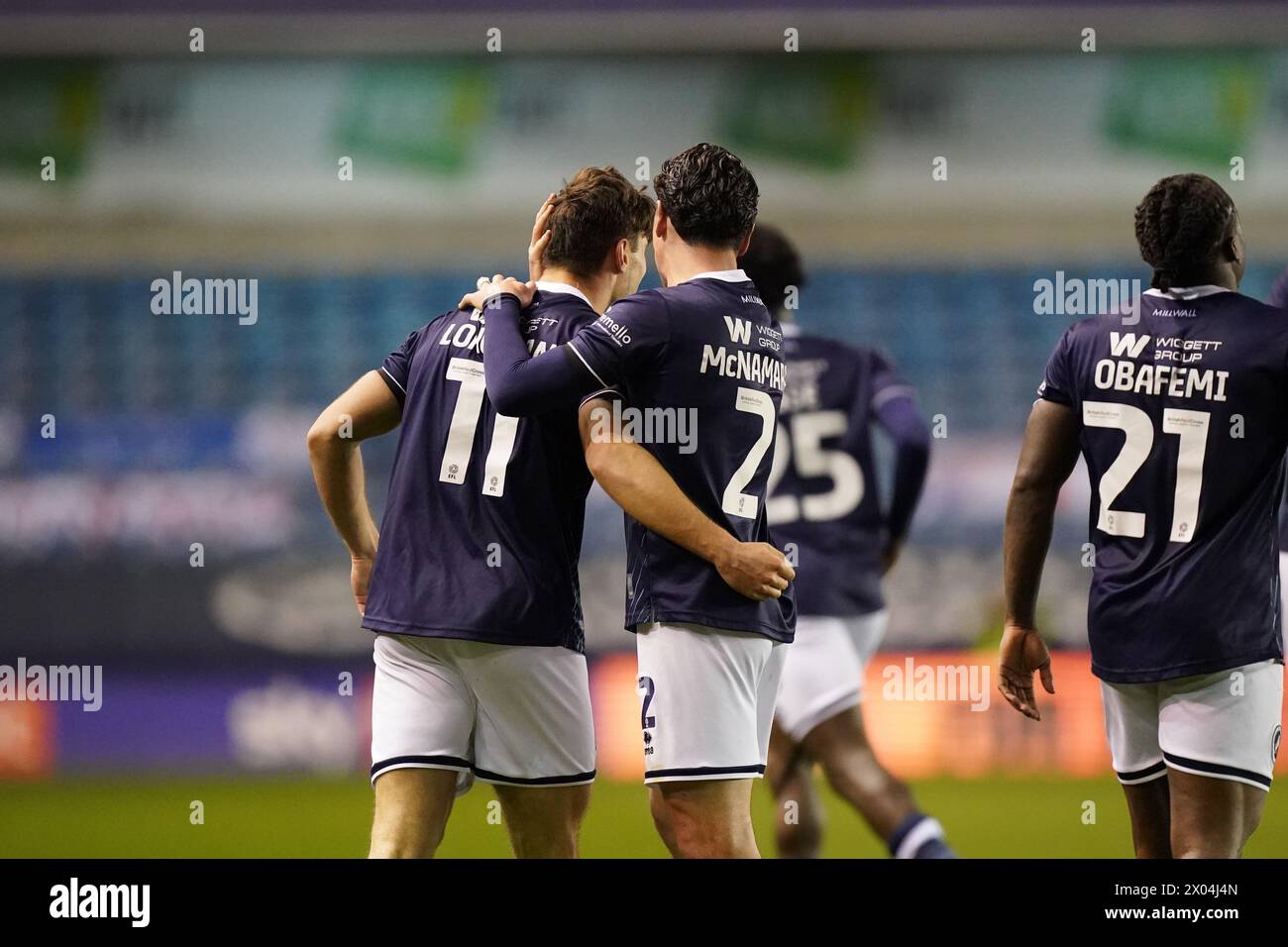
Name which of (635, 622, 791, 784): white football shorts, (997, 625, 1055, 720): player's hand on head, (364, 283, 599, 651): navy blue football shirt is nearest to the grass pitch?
(997, 625, 1055, 720): player's hand on head

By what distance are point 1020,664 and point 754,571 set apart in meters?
0.78

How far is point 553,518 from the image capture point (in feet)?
10.2

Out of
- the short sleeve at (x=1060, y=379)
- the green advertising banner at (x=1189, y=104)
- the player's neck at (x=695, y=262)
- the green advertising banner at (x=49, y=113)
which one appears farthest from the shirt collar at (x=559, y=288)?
the green advertising banner at (x=1189, y=104)

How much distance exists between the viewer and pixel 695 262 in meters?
3.09

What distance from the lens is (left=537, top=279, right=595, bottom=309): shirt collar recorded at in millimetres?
3205

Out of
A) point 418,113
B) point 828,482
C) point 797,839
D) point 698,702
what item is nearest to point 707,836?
point 698,702

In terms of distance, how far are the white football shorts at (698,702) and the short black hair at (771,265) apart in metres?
1.94

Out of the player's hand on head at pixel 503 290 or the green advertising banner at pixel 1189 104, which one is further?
the green advertising banner at pixel 1189 104

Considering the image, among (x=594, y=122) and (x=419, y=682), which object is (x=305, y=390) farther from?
(x=419, y=682)

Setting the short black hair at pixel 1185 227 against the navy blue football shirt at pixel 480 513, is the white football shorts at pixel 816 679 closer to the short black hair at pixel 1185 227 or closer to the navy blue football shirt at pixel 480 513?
the navy blue football shirt at pixel 480 513

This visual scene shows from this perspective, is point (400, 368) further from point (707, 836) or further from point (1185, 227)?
point (1185, 227)

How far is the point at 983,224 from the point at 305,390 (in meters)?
4.71

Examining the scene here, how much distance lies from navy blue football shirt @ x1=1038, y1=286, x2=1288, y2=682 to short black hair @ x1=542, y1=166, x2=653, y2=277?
100cm

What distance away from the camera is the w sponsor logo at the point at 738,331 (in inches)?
118
